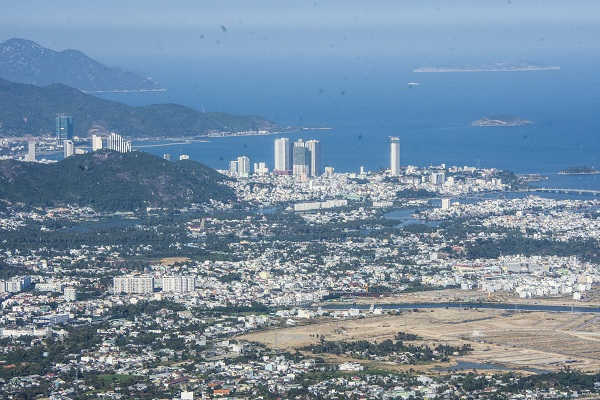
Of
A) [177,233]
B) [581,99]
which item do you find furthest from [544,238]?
[581,99]

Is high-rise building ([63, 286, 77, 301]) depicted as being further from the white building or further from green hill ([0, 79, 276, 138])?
green hill ([0, 79, 276, 138])

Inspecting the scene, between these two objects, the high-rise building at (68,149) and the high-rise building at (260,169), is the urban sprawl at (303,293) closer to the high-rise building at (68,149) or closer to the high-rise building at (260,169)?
the high-rise building at (260,169)

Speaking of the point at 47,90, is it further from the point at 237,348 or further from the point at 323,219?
the point at 237,348

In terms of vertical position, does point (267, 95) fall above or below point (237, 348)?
above

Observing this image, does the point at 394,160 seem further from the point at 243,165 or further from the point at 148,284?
the point at 148,284

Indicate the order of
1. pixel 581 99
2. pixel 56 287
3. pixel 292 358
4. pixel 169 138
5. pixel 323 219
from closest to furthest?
1. pixel 292 358
2. pixel 56 287
3. pixel 323 219
4. pixel 169 138
5. pixel 581 99

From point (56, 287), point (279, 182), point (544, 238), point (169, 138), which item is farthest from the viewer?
point (169, 138)
